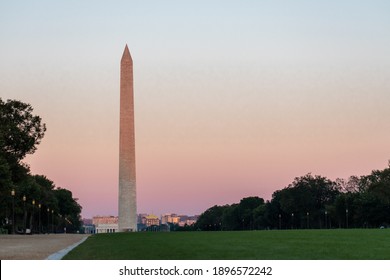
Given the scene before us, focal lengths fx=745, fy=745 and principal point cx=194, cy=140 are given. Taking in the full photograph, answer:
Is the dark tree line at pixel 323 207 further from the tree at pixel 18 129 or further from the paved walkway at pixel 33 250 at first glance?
the paved walkway at pixel 33 250

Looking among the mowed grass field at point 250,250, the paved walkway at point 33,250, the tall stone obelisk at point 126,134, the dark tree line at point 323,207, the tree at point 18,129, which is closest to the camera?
the mowed grass field at point 250,250

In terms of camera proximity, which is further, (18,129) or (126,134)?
(126,134)

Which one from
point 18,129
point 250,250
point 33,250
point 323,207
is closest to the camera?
point 250,250

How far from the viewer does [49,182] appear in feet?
446

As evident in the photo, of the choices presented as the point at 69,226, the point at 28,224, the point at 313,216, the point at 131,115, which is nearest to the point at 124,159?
the point at 131,115

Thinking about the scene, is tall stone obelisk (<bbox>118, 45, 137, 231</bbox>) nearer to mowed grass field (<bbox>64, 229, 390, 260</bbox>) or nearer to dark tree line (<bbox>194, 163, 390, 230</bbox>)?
mowed grass field (<bbox>64, 229, 390, 260</bbox>)

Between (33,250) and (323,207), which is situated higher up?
(323,207)

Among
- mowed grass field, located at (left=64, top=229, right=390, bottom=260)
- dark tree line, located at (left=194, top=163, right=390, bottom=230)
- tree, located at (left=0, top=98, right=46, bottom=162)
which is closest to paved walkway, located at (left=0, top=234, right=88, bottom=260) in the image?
mowed grass field, located at (left=64, top=229, right=390, bottom=260)

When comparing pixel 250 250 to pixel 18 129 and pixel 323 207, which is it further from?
pixel 323 207

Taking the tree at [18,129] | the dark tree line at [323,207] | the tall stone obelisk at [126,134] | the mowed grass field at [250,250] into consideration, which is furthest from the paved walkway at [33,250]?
the dark tree line at [323,207]

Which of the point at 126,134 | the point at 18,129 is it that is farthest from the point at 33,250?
the point at 126,134
